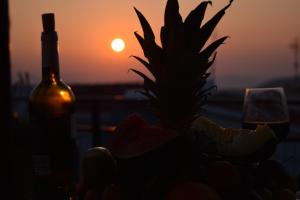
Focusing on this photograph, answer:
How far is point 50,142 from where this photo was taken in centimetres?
114

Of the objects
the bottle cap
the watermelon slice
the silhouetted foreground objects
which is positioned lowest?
the watermelon slice

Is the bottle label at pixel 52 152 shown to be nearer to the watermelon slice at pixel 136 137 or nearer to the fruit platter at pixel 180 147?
the fruit platter at pixel 180 147

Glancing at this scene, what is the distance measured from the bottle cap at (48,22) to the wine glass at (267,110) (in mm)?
635

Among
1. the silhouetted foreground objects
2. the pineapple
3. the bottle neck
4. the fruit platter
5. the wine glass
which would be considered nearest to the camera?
the silhouetted foreground objects

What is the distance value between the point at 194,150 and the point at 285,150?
1.85 metres

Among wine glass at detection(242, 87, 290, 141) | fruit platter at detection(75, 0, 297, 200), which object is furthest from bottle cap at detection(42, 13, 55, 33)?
wine glass at detection(242, 87, 290, 141)

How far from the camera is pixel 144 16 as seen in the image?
3.73 ft

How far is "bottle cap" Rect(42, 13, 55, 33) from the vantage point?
3.80 ft

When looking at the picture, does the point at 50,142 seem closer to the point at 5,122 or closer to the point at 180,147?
the point at 180,147

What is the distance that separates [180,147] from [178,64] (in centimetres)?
24

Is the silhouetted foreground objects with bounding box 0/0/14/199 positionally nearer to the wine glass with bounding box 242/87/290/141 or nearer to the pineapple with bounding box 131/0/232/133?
the pineapple with bounding box 131/0/232/133

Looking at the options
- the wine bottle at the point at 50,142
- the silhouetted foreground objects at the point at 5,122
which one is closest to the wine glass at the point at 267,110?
the wine bottle at the point at 50,142

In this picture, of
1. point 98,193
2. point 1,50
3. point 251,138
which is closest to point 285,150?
point 251,138

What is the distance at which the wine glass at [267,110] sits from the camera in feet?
4.27
